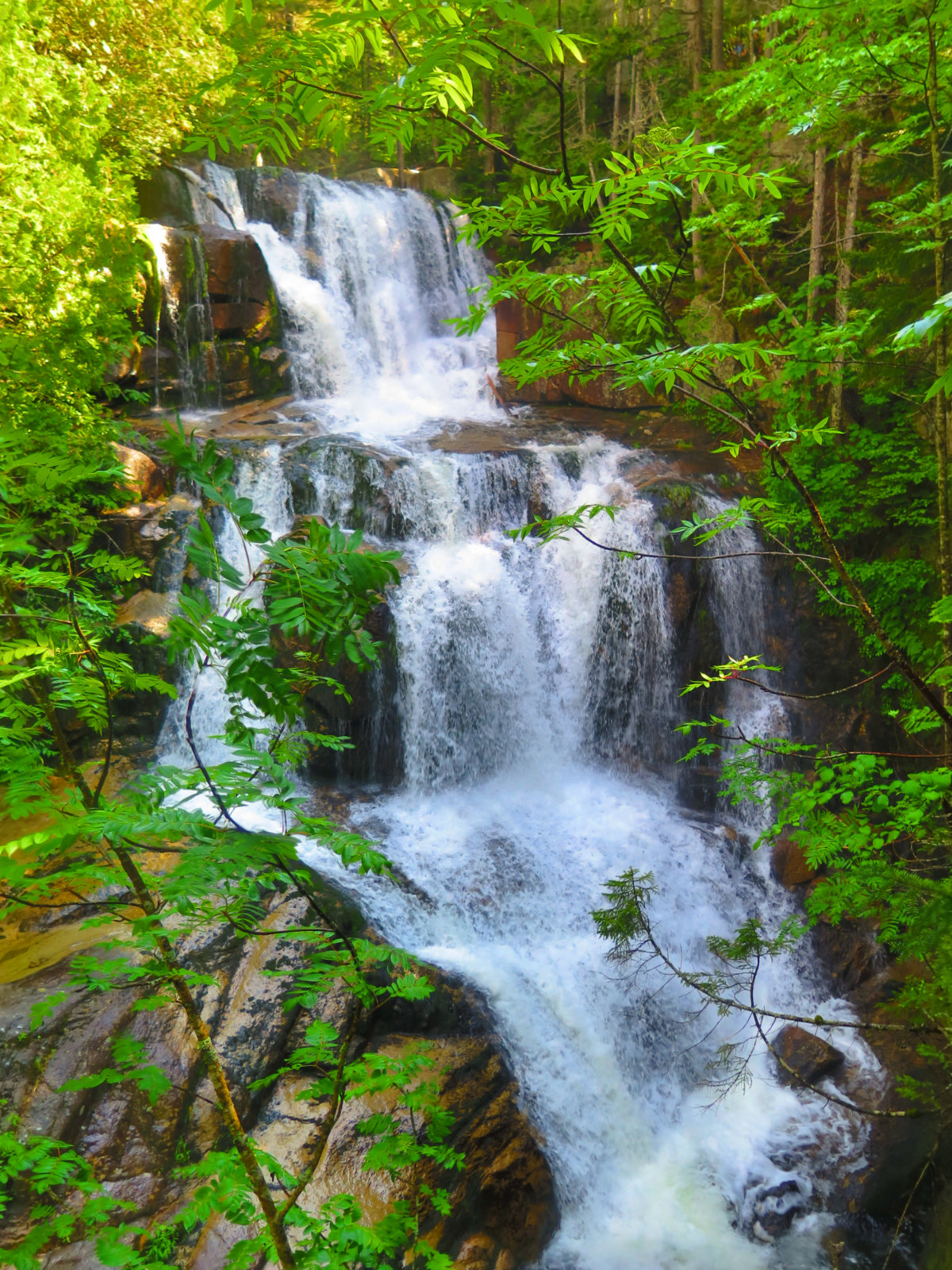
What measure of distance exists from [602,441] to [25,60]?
891cm

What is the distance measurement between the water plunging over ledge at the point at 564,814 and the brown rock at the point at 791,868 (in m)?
0.17

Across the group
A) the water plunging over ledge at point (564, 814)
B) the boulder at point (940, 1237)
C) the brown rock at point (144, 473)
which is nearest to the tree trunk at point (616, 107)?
the water plunging over ledge at point (564, 814)

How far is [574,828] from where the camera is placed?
340 inches

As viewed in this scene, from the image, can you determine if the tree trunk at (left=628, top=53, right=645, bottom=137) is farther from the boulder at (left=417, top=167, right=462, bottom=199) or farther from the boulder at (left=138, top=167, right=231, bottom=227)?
the boulder at (left=138, top=167, right=231, bottom=227)

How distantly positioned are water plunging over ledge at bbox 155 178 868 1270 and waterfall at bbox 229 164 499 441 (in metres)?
0.11

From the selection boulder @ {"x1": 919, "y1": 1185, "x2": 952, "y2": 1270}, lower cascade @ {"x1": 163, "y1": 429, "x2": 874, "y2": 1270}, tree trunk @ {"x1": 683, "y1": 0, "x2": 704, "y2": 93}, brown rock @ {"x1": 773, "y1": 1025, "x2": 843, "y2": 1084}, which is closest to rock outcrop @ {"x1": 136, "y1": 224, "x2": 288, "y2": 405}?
lower cascade @ {"x1": 163, "y1": 429, "x2": 874, "y2": 1270}

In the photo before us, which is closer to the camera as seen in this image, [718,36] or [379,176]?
[718,36]

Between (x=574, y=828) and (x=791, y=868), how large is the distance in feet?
8.34

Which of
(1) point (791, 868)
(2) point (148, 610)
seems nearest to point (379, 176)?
(2) point (148, 610)

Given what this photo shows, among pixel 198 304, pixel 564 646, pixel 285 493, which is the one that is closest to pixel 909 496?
pixel 564 646

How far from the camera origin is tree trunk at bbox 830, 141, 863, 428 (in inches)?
337

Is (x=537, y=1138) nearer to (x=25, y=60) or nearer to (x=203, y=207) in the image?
(x=25, y=60)

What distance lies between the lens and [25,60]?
7.68 meters

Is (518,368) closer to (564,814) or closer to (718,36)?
(564,814)
